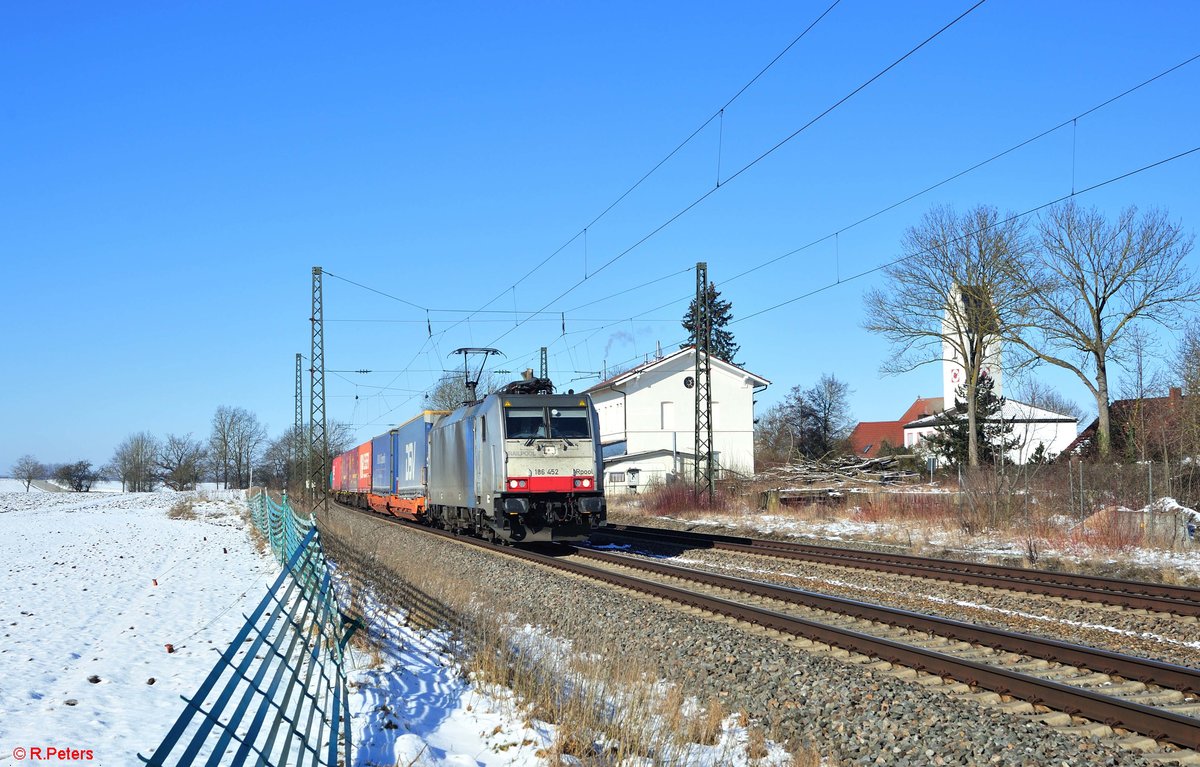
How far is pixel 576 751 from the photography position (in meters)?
6.00

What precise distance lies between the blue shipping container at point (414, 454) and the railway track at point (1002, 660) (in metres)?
15.3

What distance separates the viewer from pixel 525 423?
1919 cm

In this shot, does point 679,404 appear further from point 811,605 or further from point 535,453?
point 811,605

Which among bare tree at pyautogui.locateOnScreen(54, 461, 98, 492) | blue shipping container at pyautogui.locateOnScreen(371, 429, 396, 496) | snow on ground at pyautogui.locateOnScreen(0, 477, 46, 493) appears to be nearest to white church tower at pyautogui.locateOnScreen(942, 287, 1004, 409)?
blue shipping container at pyautogui.locateOnScreen(371, 429, 396, 496)

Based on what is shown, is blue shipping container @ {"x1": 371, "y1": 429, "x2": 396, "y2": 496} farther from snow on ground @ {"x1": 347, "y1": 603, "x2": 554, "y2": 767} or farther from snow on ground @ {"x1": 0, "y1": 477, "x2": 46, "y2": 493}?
snow on ground @ {"x1": 0, "y1": 477, "x2": 46, "y2": 493}

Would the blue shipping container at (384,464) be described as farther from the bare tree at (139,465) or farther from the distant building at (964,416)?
the bare tree at (139,465)

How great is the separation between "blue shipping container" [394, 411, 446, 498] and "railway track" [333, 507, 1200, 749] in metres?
15.3

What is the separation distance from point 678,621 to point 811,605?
1861mm

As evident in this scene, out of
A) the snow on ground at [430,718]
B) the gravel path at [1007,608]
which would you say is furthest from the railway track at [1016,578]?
the snow on ground at [430,718]

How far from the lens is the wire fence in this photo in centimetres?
328

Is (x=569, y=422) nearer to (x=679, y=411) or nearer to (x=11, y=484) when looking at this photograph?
(x=679, y=411)

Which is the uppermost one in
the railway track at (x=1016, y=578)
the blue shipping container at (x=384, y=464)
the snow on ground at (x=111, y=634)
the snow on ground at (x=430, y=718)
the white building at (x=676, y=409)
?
the white building at (x=676, y=409)

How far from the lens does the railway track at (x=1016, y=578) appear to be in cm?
1121

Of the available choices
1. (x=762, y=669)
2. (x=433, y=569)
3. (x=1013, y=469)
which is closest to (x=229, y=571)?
(x=433, y=569)
